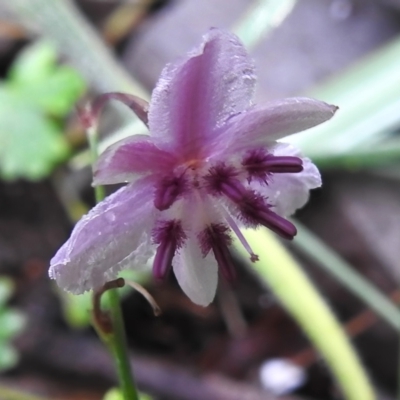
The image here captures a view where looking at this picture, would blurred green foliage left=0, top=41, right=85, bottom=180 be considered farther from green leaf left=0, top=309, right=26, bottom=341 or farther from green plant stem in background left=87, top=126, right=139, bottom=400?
green plant stem in background left=87, top=126, right=139, bottom=400

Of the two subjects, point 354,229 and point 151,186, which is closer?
point 151,186

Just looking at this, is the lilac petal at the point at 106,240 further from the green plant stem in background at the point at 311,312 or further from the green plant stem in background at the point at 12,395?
the green plant stem in background at the point at 12,395

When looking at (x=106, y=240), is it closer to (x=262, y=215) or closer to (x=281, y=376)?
(x=262, y=215)

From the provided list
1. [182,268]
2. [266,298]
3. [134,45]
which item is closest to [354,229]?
[266,298]

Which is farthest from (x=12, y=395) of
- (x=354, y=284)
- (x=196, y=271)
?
(x=196, y=271)

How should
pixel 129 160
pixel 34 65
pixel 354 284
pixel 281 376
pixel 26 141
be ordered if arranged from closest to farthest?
1. pixel 129 160
2. pixel 354 284
3. pixel 281 376
4. pixel 26 141
5. pixel 34 65

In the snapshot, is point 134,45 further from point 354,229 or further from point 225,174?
point 225,174
